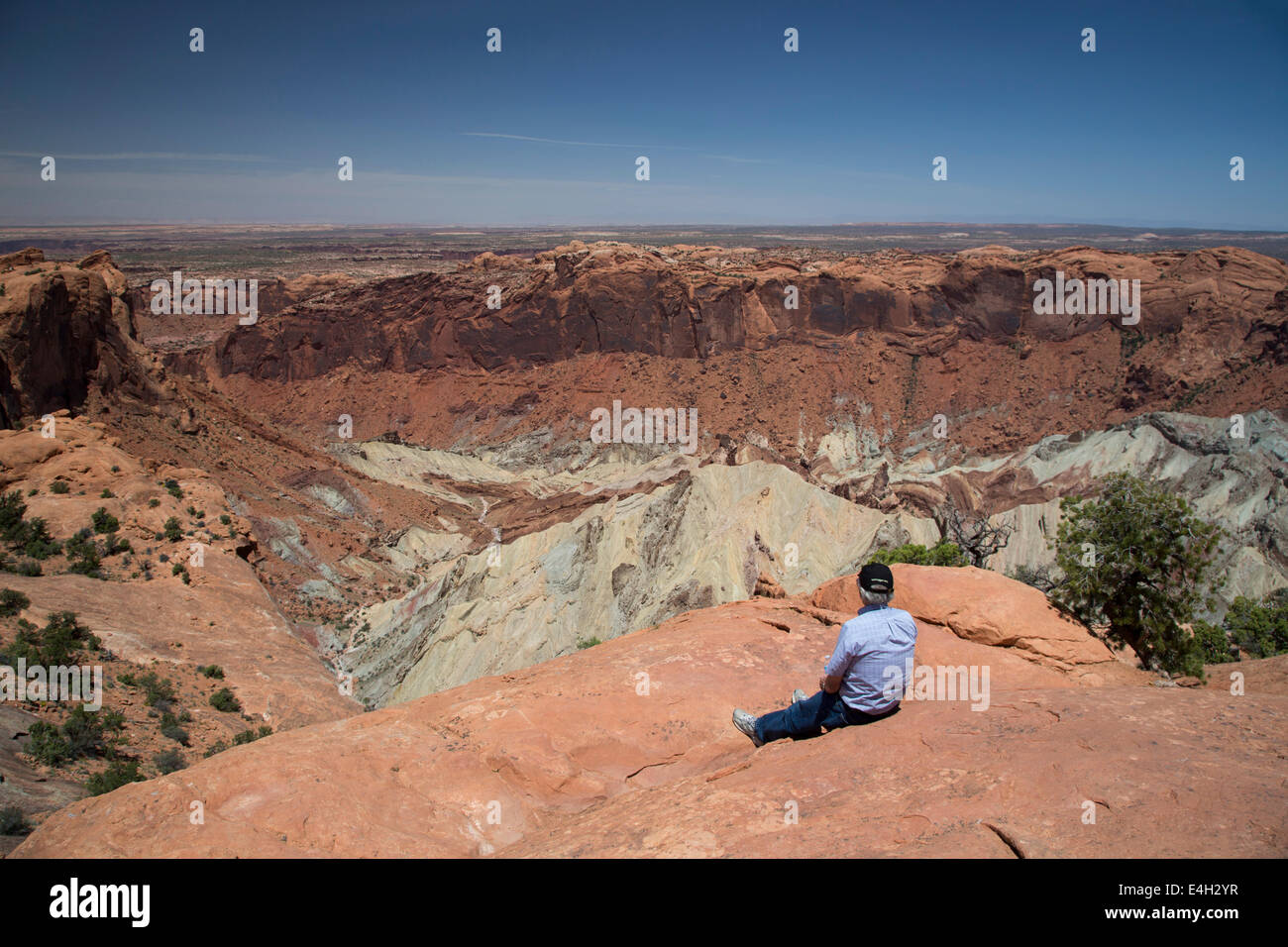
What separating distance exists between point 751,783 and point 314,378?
71.7 meters

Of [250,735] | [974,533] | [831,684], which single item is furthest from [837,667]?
[974,533]

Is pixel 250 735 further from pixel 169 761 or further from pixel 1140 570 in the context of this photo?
pixel 1140 570

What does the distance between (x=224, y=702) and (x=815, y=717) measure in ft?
48.8

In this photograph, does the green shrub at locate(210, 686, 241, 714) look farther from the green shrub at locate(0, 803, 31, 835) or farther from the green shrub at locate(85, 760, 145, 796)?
the green shrub at locate(0, 803, 31, 835)

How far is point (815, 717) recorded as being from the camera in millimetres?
7258

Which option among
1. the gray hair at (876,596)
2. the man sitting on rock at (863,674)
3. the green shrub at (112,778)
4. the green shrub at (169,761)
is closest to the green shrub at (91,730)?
the green shrub at (112,778)

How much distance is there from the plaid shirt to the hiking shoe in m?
1.12

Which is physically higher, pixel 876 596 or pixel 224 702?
pixel 876 596

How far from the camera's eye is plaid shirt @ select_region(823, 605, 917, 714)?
6590 millimetres

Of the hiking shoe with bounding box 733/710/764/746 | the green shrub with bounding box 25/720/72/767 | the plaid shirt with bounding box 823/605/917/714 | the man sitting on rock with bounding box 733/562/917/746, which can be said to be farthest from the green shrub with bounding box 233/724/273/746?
the plaid shirt with bounding box 823/605/917/714

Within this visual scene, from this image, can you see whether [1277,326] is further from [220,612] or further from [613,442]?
[220,612]

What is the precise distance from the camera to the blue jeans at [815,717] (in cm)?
713

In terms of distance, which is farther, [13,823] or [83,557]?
[83,557]
